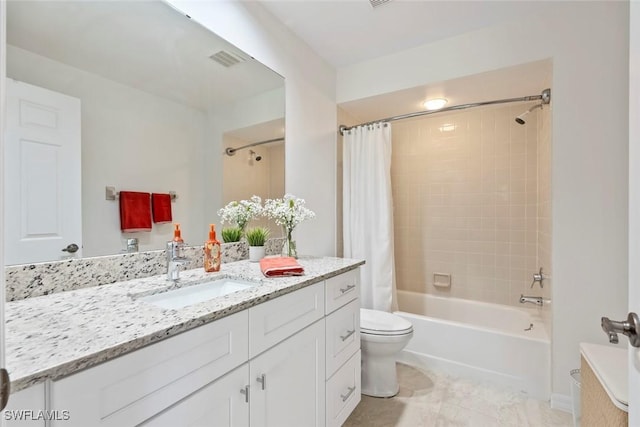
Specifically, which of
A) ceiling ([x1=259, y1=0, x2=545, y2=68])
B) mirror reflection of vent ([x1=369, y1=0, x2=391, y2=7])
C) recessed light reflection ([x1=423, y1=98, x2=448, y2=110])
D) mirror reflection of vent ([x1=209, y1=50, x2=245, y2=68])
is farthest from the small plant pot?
recessed light reflection ([x1=423, y1=98, x2=448, y2=110])

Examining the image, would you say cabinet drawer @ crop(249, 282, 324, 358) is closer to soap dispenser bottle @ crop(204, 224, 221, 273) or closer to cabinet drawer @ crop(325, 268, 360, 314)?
cabinet drawer @ crop(325, 268, 360, 314)

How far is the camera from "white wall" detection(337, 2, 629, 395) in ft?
5.43

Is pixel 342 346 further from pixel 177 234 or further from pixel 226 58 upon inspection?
pixel 226 58

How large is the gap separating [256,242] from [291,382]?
81cm

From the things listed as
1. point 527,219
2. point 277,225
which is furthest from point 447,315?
point 277,225

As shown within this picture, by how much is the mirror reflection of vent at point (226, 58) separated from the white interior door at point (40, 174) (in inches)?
29.8

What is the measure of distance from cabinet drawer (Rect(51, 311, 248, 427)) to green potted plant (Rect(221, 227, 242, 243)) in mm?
834

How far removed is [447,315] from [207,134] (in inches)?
106

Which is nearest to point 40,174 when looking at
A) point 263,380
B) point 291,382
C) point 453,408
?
point 263,380

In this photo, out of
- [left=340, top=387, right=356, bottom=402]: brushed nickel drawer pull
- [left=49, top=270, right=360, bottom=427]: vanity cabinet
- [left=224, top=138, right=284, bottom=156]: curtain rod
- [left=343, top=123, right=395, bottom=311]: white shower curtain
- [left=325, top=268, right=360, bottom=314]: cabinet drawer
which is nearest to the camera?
[left=49, top=270, right=360, bottom=427]: vanity cabinet

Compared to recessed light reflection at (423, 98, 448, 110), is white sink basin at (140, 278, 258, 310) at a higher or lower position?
lower

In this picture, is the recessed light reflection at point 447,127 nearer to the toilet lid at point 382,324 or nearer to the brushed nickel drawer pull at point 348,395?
the toilet lid at point 382,324

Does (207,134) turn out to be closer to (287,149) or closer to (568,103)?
(287,149)

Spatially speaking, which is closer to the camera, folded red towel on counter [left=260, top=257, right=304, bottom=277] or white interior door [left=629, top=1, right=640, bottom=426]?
white interior door [left=629, top=1, right=640, bottom=426]
